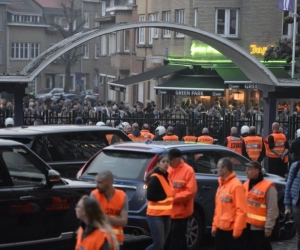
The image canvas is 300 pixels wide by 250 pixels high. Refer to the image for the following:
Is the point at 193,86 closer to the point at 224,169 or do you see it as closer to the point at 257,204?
the point at 257,204

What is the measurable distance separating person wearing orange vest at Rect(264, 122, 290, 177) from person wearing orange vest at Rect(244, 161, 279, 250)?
7719mm

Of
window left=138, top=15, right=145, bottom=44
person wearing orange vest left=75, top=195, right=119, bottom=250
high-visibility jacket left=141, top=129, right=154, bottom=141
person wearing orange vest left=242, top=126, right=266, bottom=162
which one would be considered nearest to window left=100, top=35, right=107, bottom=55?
window left=138, top=15, right=145, bottom=44

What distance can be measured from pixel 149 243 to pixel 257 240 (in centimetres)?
335

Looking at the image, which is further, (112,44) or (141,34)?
(112,44)

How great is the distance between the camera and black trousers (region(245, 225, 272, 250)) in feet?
31.7

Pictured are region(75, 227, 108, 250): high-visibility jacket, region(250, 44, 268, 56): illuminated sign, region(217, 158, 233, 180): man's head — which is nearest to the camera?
region(75, 227, 108, 250): high-visibility jacket

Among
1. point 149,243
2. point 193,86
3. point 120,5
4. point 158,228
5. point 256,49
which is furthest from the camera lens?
point 120,5

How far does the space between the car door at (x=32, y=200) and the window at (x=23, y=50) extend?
234 ft

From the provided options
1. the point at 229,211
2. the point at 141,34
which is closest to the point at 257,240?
the point at 229,211

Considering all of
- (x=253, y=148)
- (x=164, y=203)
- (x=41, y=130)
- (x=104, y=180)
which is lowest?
(x=164, y=203)

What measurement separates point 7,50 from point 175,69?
40180 mm

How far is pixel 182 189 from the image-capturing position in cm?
1038

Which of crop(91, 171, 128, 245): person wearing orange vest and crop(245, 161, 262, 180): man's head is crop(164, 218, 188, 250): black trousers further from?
crop(91, 171, 128, 245): person wearing orange vest

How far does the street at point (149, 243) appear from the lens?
12477 millimetres
